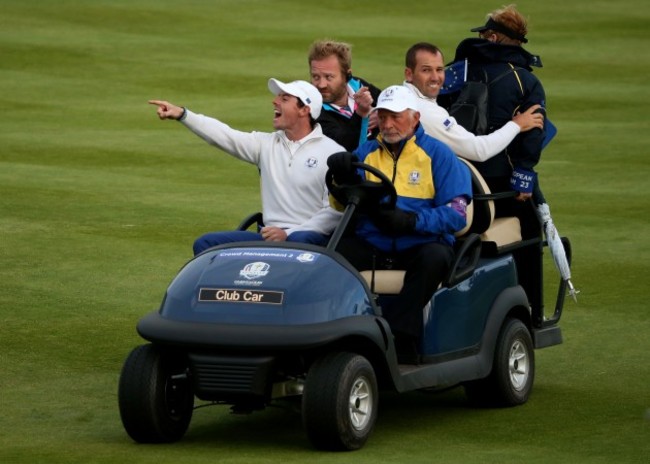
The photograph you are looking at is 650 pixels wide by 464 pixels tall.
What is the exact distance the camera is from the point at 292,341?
7488mm

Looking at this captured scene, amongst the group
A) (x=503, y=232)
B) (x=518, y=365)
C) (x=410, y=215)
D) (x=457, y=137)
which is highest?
(x=457, y=137)

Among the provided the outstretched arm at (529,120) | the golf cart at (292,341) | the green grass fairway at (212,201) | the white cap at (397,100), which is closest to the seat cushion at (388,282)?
the golf cart at (292,341)

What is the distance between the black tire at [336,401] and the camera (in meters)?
7.49

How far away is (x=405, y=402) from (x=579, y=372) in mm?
1130

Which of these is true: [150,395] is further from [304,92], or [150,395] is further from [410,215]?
[304,92]

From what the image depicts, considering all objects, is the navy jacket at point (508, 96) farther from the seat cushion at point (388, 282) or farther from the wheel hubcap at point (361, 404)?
the wheel hubcap at point (361, 404)

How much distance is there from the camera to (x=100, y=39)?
27.4 meters

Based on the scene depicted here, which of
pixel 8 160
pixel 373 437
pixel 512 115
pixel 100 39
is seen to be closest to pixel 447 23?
pixel 100 39

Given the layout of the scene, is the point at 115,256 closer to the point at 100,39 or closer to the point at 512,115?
the point at 512,115

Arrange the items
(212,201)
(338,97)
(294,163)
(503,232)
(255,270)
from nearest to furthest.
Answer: (255,270) < (294,163) < (503,232) < (338,97) < (212,201)

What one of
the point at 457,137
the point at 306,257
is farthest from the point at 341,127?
the point at 306,257

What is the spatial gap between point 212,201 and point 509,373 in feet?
24.0

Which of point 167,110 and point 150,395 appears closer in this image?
point 150,395

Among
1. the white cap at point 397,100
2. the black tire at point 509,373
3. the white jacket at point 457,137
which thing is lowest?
the black tire at point 509,373
